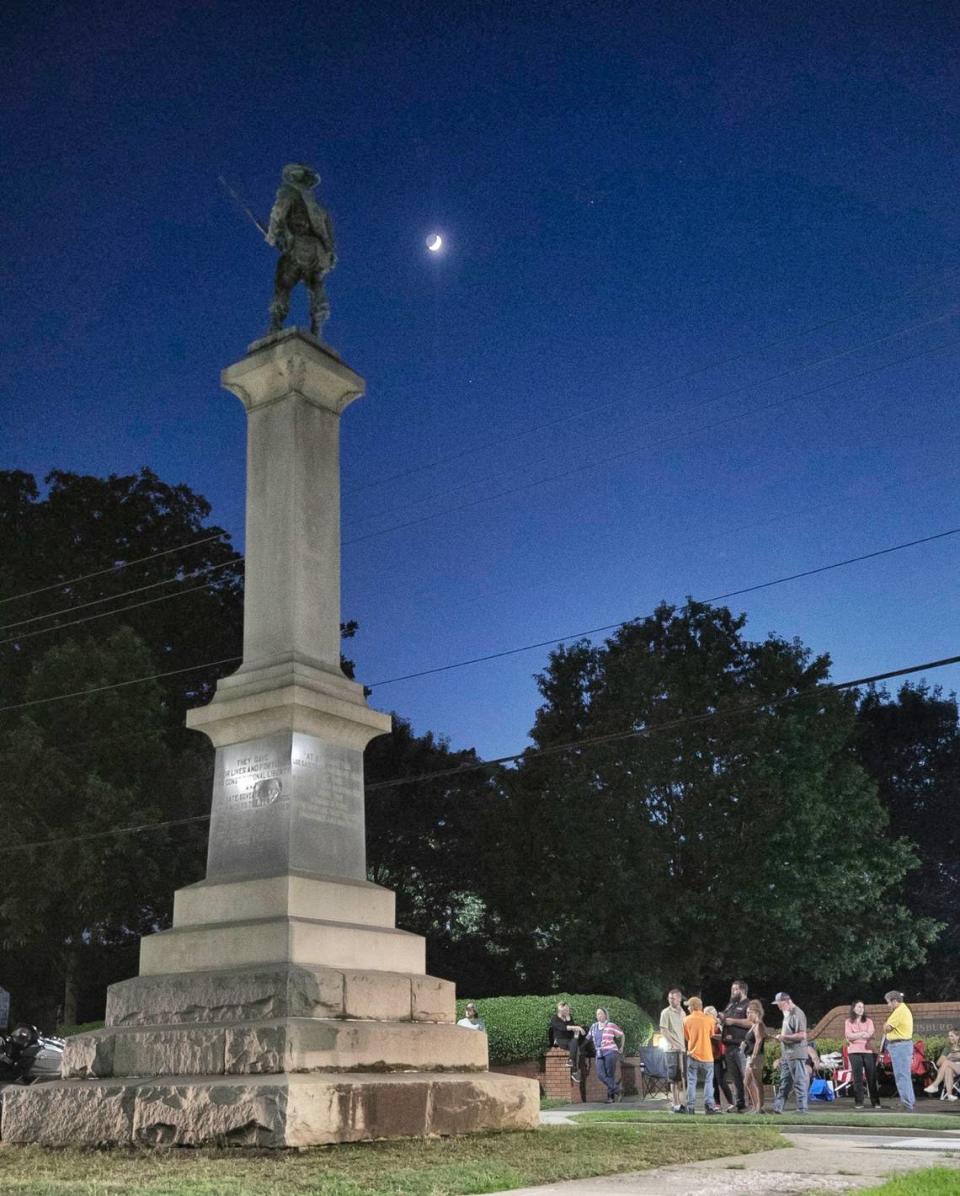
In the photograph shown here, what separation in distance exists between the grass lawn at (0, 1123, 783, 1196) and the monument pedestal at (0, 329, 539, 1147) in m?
0.28

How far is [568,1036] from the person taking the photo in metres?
21.8

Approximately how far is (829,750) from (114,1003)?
2959 cm

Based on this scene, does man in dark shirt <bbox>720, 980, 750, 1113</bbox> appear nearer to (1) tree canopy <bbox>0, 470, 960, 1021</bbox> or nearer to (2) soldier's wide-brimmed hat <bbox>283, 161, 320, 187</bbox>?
(2) soldier's wide-brimmed hat <bbox>283, 161, 320, 187</bbox>

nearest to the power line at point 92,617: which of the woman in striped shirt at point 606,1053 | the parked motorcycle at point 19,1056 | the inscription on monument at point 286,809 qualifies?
the parked motorcycle at point 19,1056

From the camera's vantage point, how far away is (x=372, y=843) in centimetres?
4431

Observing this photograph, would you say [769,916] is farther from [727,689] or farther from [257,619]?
[257,619]

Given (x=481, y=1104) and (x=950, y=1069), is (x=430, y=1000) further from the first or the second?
(x=950, y=1069)

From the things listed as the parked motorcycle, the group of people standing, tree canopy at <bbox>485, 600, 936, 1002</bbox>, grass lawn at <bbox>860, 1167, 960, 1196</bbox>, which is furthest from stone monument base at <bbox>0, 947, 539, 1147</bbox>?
tree canopy at <bbox>485, 600, 936, 1002</bbox>

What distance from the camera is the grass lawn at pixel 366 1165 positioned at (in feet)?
20.5

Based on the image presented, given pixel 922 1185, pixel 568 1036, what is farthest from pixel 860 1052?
pixel 922 1185

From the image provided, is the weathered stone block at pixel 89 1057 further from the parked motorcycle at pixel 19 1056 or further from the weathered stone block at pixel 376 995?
the parked motorcycle at pixel 19 1056

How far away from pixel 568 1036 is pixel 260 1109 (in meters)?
Answer: 15.0

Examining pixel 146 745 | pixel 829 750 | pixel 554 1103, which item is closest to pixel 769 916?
pixel 829 750

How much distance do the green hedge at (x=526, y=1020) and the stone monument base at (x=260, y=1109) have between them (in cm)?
1353
